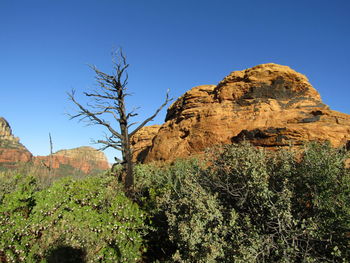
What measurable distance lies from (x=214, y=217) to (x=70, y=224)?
3544 millimetres

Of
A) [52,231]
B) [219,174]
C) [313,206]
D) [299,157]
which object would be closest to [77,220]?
[52,231]

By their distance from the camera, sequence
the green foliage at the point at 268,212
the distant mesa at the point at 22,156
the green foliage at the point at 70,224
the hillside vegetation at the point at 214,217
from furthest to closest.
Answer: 1. the distant mesa at the point at 22,156
2. the green foliage at the point at 70,224
3. the hillside vegetation at the point at 214,217
4. the green foliage at the point at 268,212

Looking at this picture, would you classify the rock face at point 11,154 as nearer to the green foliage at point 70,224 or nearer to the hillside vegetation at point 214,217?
the green foliage at point 70,224

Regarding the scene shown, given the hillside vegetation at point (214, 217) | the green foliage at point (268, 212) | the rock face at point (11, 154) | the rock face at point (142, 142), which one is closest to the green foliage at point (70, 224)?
the hillside vegetation at point (214, 217)

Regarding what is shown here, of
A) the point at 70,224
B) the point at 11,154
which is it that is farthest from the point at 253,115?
the point at 11,154

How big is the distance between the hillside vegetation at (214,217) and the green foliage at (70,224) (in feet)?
0.08

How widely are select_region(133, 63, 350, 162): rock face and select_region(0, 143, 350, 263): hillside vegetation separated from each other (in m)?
8.63

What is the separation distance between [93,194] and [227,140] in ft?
42.3

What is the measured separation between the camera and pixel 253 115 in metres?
18.7

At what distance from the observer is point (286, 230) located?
4172 mm

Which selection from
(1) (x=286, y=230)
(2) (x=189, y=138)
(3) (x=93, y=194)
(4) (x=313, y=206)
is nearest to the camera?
(1) (x=286, y=230)

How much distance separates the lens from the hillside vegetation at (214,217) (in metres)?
4.18

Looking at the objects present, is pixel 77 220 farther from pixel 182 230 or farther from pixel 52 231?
pixel 182 230

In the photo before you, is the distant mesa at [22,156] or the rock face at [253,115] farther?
the distant mesa at [22,156]
